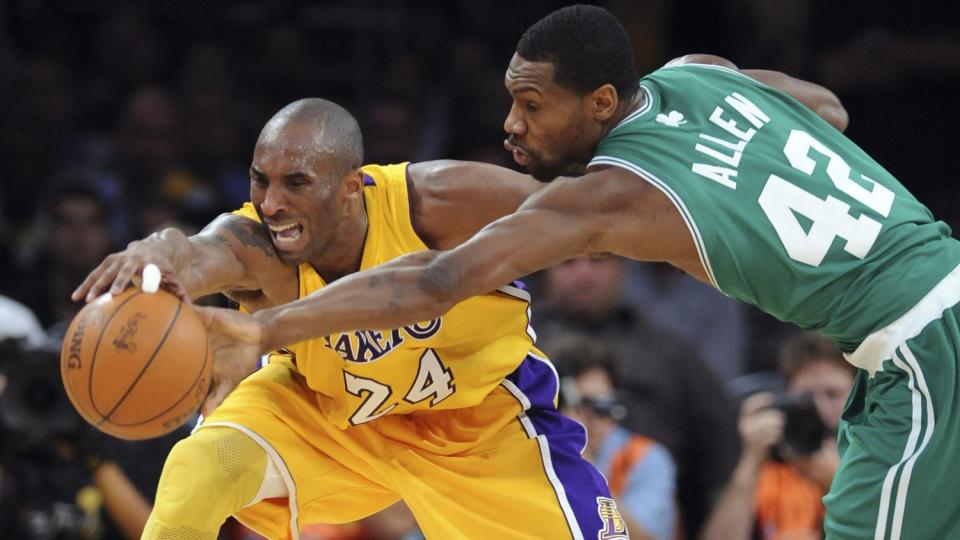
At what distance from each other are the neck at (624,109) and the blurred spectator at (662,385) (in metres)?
2.76

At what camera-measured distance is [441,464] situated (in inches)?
196

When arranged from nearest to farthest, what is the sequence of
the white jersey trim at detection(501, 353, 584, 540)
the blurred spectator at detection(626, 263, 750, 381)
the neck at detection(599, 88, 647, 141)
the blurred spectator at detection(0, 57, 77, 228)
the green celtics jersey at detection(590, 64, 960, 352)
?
the green celtics jersey at detection(590, 64, 960, 352) → the neck at detection(599, 88, 647, 141) → the white jersey trim at detection(501, 353, 584, 540) → the blurred spectator at detection(626, 263, 750, 381) → the blurred spectator at detection(0, 57, 77, 228)

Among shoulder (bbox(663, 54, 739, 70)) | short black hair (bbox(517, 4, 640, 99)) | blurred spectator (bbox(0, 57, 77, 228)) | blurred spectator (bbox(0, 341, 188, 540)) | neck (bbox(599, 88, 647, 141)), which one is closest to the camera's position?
short black hair (bbox(517, 4, 640, 99))

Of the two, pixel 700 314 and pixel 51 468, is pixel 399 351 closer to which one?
pixel 51 468

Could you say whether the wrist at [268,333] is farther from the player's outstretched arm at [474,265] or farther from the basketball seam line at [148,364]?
the basketball seam line at [148,364]

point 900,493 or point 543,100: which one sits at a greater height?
point 543,100

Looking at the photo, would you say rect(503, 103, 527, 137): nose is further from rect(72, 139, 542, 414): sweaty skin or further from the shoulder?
A: the shoulder

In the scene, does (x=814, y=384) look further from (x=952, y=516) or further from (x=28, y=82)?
(x=28, y=82)

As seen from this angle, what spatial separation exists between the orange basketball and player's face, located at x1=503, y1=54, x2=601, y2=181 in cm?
116

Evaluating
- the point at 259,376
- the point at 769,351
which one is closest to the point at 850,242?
the point at 259,376

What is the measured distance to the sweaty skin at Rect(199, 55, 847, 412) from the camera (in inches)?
150

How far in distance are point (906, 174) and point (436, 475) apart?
570 centimetres

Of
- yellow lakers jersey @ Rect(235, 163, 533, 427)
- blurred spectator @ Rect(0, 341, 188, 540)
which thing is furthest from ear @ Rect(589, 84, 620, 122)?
blurred spectator @ Rect(0, 341, 188, 540)

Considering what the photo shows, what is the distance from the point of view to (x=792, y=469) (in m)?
6.50
